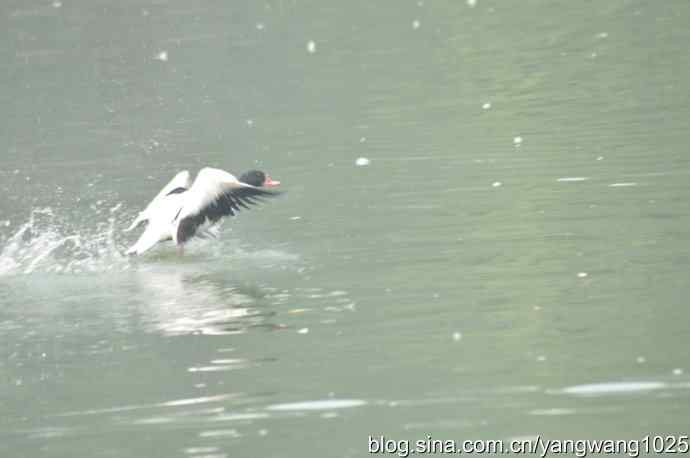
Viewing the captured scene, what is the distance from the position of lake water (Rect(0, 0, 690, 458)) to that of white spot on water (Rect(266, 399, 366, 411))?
0.07 ft

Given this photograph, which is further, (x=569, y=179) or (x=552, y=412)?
(x=569, y=179)

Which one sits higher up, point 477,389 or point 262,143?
point 262,143

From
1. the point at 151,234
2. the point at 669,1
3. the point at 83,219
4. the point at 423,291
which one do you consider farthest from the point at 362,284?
the point at 669,1

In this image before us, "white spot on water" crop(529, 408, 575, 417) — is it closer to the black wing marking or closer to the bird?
the bird

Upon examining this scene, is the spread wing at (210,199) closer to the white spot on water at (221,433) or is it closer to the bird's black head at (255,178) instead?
the bird's black head at (255,178)

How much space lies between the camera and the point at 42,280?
1153cm

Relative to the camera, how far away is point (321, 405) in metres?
7.90

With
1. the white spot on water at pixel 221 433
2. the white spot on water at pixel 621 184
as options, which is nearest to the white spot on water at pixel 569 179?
the white spot on water at pixel 621 184

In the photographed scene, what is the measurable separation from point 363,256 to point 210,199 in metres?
1.41

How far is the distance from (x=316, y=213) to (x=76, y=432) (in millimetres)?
5347

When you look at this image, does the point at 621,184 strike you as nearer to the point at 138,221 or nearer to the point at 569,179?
the point at 569,179

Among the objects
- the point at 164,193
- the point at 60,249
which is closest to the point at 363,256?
the point at 164,193

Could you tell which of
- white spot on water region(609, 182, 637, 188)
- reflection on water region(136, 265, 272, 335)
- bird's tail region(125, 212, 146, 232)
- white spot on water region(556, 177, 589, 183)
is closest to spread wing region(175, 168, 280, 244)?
reflection on water region(136, 265, 272, 335)

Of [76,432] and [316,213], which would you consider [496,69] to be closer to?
[316,213]
